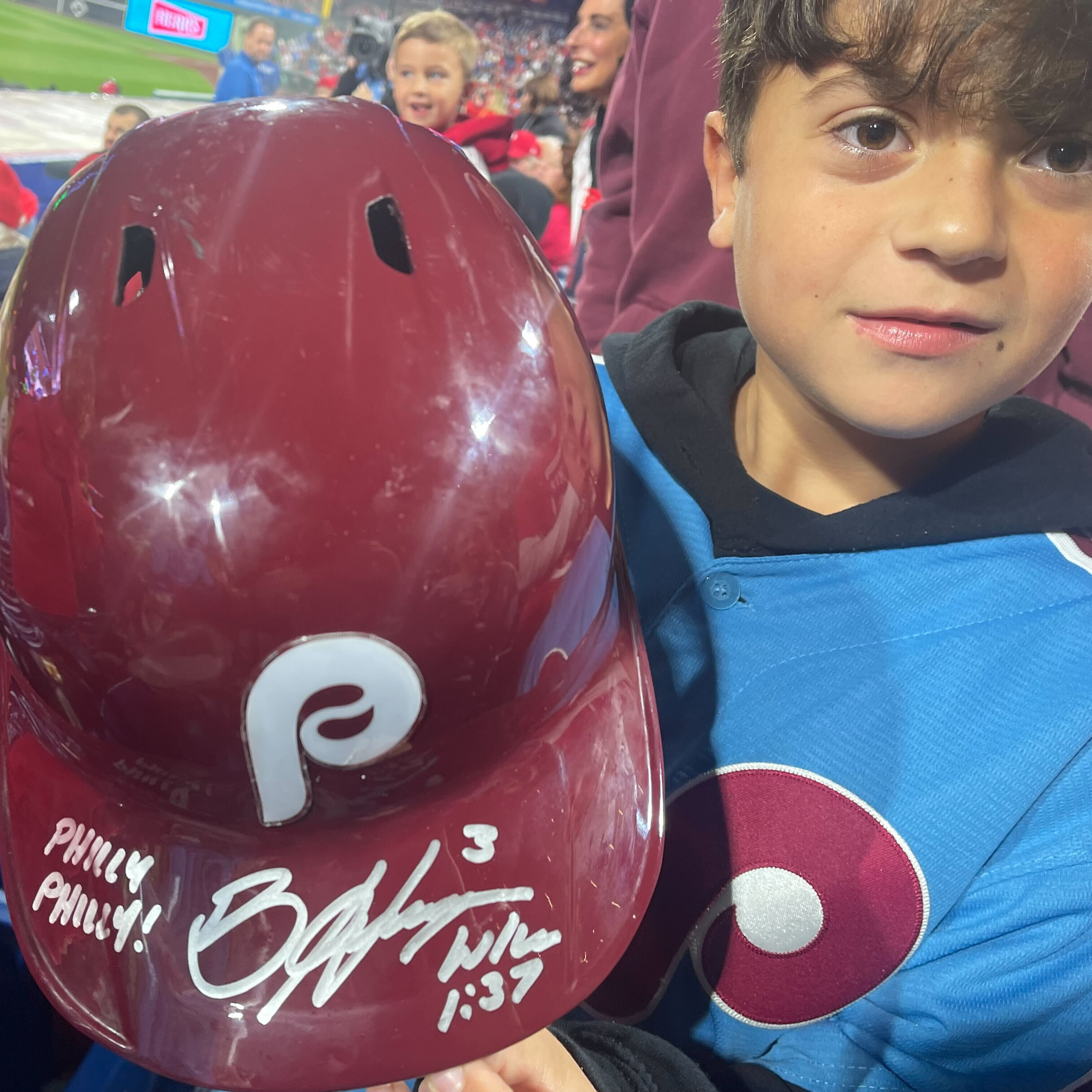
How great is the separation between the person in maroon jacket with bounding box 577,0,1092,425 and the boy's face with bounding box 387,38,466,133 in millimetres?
1197

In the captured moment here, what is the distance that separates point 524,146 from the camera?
2.38 metres

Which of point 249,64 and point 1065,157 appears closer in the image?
point 1065,157

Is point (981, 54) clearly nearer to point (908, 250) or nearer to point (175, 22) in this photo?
point (908, 250)

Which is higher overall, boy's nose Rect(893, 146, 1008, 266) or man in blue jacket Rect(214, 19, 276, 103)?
man in blue jacket Rect(214, 19, 276, 103)

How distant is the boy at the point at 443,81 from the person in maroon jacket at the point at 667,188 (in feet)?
3.57

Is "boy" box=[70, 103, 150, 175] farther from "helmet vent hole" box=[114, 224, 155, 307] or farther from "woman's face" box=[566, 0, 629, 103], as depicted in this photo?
"helmet vent hole" box=[114, 224, 155, 307]

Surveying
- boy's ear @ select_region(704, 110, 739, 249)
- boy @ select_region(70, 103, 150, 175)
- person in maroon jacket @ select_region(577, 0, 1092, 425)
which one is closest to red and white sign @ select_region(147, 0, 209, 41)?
boy @ select_region(70, 103, 150, 175)

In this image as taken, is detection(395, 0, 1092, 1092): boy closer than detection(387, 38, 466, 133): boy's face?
Yes

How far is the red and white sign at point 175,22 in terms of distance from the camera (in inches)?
78.4

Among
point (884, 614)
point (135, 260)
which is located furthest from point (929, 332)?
point (135, 260)

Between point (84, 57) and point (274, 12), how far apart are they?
0.43 m

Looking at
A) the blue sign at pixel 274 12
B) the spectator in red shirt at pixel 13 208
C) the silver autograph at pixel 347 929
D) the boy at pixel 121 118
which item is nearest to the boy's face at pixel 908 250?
the silver autograph at pixel 347 929

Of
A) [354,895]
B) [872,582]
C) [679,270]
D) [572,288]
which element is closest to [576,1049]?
[354,895]

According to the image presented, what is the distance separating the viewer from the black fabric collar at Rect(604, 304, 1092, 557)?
63 cm
